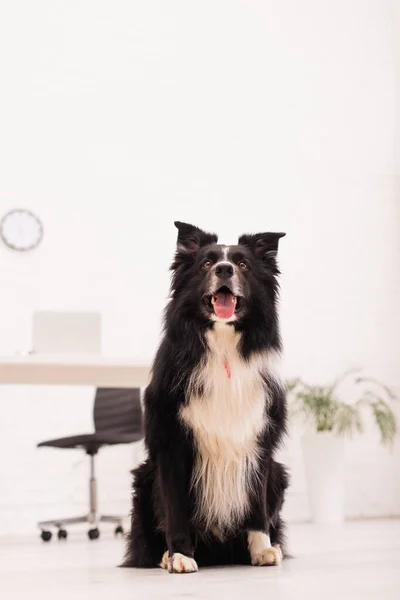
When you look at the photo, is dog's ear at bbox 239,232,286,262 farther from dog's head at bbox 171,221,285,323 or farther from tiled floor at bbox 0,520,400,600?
tiled floor at bbox 0,520,400,600

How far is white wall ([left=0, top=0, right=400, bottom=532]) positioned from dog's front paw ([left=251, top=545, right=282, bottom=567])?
366cm

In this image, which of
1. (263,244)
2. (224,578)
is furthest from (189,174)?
(224,578)

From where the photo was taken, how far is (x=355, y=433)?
6855 mm

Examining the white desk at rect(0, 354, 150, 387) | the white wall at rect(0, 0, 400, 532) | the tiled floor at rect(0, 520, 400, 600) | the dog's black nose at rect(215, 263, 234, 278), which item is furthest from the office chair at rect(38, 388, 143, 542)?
the dog's black nose at rect(215, 263, 234, 278)

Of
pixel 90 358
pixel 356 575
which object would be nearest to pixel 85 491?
pixel 90 358

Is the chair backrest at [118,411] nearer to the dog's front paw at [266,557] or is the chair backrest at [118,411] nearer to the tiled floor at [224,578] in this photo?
the tiled floor at [224,578]

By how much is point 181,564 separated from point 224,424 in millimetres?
436

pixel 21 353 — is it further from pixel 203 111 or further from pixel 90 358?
pixel 203 111

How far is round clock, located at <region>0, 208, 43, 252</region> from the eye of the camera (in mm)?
6383

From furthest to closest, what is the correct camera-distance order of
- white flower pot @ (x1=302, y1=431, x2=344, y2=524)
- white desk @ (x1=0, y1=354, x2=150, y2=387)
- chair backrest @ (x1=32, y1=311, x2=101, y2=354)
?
white flower pot @ (x1=302, y1=431, x2=344, y2=524) → chair backrest @ (x1=32, y1=311, x2=101, y2=354) → white desk @ (x1=0, y1=354, x2=150, y2=387)

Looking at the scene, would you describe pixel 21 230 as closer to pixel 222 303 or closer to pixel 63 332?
pixel 63 332

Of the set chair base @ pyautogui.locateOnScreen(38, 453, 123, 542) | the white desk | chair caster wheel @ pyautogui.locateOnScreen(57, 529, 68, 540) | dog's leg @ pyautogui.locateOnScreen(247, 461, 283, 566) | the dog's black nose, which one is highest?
the dog's black nose

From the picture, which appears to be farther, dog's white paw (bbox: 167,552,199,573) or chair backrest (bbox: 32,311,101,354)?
chair backrest (bbox: 32,311,101,354)

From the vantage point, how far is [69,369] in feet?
14.2
